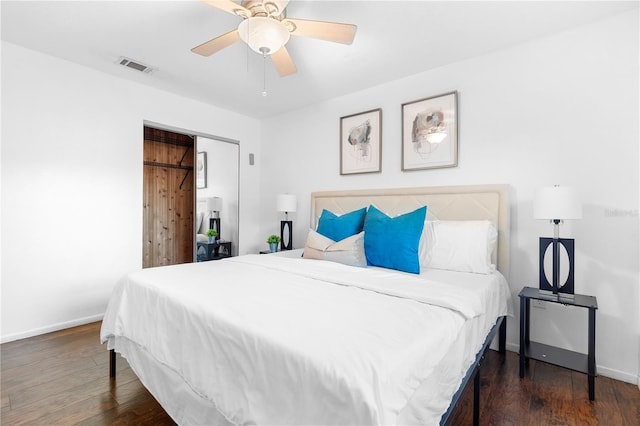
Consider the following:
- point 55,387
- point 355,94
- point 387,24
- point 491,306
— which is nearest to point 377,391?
point 491,306

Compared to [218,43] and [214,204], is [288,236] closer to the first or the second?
[214,204]

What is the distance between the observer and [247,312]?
1289mm

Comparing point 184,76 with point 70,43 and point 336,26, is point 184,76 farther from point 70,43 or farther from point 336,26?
point 336,26

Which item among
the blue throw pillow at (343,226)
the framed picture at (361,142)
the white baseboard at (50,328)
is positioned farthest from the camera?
the framed picture at (361,142)

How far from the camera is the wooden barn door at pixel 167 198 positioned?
4.37 metres

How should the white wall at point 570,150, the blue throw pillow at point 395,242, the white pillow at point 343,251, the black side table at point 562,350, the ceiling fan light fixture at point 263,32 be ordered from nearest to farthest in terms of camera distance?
the ceiling fan light fixture at point 263,32
the black side table at point 562,350
the white wall at point 570,150
the blue throw pillow at point 395,242
the white pillow at point 343,251

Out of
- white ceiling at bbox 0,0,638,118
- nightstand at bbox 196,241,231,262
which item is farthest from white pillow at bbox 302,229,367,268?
nightstand at bbox 196,241,231,262

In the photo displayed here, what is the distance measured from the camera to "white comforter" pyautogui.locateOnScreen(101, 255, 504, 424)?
89 cm

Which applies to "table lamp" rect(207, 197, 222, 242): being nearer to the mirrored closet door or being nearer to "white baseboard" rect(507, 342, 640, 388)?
the mirrored closet door

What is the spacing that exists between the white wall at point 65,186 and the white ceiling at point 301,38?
9.6 inches

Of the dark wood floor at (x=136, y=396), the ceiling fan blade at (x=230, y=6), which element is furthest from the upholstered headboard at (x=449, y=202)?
the ceiling fan blade at (x=230, y=6)

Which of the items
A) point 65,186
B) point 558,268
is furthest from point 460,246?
point 65,186

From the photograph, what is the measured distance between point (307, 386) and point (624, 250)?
2469 millimetres

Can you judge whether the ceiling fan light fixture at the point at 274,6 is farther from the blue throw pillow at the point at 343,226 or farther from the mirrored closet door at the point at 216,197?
the mirrored closet door at the point at 216,197
